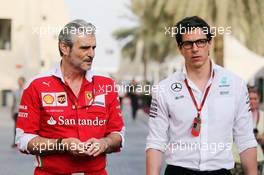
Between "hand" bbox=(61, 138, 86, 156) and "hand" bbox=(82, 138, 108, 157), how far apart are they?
0.03 m

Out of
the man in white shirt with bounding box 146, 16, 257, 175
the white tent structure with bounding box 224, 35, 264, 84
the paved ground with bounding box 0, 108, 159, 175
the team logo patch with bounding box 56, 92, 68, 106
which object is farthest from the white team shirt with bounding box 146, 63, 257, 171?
the white tent structure with bounding box 224, 35, 264, 84

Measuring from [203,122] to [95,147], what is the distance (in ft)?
2.11

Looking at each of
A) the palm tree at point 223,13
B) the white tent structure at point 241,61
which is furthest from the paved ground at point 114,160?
the white tent structure at point 241,61

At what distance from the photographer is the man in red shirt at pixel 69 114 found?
3.88m

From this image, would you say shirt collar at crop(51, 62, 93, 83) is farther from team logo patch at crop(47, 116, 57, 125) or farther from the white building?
the white building

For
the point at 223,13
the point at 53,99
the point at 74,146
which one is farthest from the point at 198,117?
the point at 223,13

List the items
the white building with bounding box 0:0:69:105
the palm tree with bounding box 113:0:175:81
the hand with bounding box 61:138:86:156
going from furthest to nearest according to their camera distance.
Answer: the white building with bounding box 0:0:69:105
the palm tree with bounding box 113:0:175:81
the hand with bounding box 61:138:86:156

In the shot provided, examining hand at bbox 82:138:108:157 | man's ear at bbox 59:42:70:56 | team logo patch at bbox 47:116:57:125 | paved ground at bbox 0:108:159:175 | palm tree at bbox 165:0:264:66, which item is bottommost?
paved ground at bbox 0:108:159:175

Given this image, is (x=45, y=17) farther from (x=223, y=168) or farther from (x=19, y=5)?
(x=223, y=168)

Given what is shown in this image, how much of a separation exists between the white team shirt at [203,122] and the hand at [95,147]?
44cm

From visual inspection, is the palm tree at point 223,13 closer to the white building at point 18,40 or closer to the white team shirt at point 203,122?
the white team shirt at point 203,122

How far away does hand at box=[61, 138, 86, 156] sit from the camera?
3.69 m

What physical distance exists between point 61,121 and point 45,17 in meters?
45.2

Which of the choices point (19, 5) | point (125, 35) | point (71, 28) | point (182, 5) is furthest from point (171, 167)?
point (125, 35)
